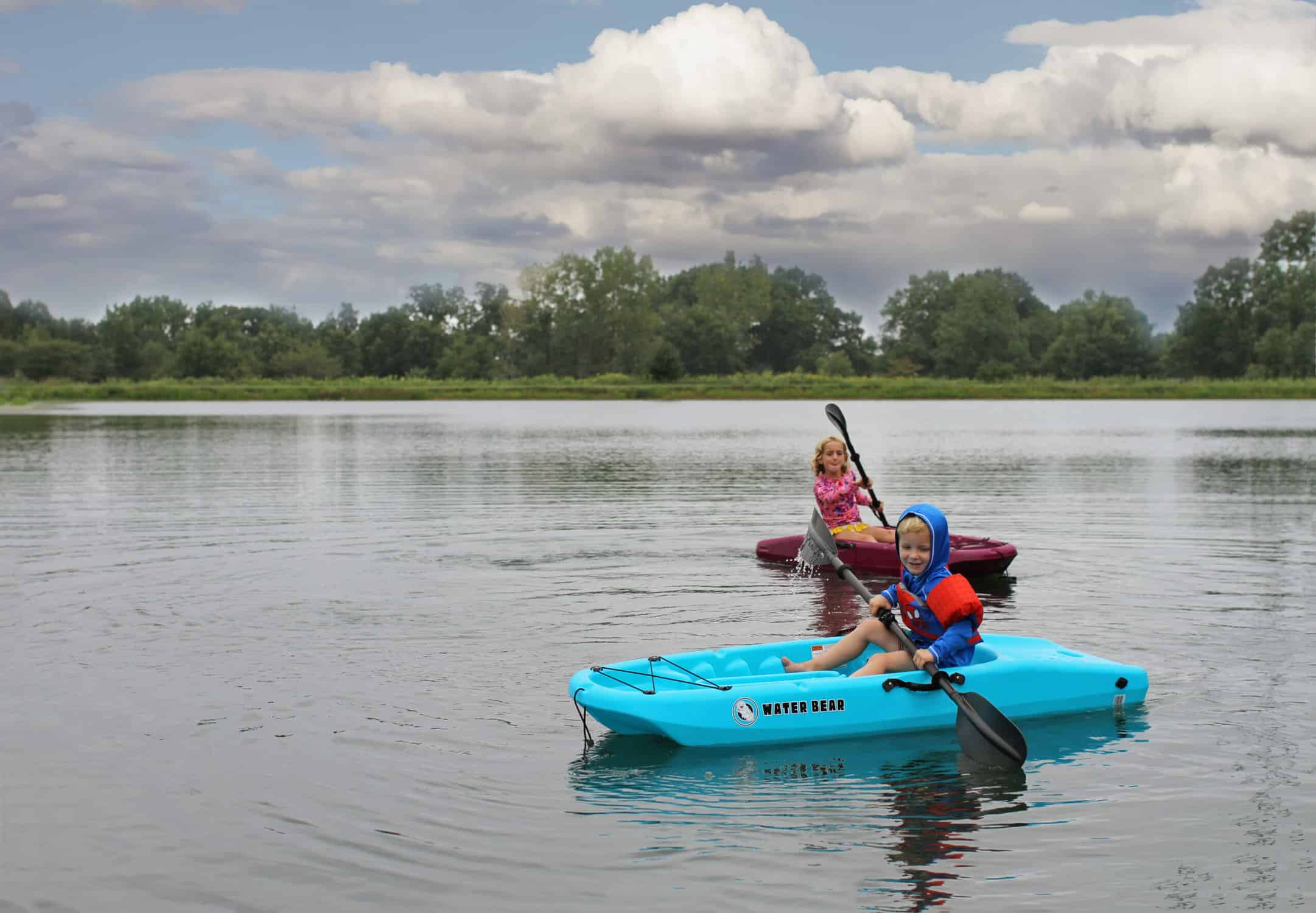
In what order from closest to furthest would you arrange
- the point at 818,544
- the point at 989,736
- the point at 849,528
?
1. the point at 989,736
2. the point at 818,544
3. the point at 849,528

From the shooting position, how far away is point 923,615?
28.2 feet

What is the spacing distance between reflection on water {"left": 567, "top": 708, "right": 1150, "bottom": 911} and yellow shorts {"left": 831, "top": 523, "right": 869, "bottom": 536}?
6.11 m

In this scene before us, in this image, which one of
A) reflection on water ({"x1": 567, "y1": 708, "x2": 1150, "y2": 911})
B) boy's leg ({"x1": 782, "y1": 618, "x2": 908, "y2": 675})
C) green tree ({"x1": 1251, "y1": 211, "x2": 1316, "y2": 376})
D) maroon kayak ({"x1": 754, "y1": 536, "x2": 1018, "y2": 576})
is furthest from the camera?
green tree ({"x1": 1251, "y1": 211, "x2": 1316, "y2": 376})

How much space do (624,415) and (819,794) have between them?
5806 centimetres

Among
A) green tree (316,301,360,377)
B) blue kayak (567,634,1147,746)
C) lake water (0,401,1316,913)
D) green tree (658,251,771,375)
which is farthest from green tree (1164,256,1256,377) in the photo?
blue kayak (567,634,1147,746)

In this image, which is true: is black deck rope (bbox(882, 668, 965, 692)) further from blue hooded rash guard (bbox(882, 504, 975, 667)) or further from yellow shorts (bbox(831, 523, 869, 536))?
yellow shorts (bbox(831, 523, 869, 536))

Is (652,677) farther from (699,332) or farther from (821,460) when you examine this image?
(699,332)

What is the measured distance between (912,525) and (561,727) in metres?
2.62

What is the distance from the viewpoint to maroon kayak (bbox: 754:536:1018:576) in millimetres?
13500

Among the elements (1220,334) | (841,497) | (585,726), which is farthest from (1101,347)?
(585,726)

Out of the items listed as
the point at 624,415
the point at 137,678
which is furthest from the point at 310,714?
the point at 624,415

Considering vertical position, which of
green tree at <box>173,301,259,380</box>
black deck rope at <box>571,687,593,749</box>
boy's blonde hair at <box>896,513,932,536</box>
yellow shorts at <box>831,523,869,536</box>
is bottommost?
black deck rope at <box>571,687,593,749</box>

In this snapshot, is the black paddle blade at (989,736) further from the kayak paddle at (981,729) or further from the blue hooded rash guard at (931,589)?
the blue hooded rash guard at (931,589)

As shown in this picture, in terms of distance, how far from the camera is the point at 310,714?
28.5ft
